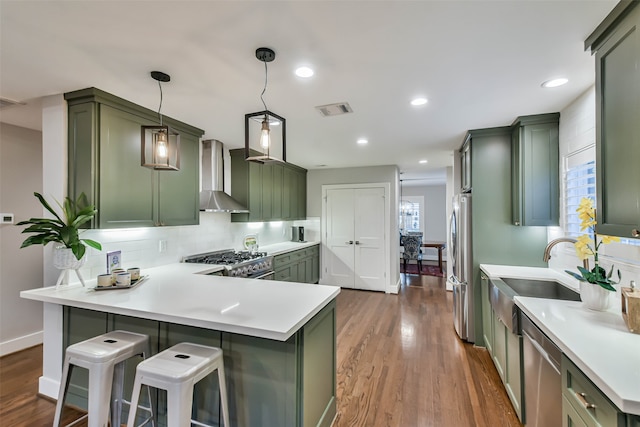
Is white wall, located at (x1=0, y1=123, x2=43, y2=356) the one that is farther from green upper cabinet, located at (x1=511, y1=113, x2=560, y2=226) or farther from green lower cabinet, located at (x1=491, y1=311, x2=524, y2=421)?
green upper cabinet, located at (x1=511, y1=113, x2=560, y2=226)

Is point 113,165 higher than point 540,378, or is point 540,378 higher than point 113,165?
point 113,165

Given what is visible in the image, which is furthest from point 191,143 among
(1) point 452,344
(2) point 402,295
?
(2) point 402,295

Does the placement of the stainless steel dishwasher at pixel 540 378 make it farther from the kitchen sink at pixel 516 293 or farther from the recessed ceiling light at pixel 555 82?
the recessed ceiling light at pixel 555 82

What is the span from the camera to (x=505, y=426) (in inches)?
77.0

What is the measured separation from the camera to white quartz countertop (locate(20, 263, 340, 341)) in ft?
4.77

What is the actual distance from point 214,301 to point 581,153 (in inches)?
119

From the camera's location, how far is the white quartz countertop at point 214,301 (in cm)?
145

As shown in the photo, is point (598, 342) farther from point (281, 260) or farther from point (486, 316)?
point (281, 260)

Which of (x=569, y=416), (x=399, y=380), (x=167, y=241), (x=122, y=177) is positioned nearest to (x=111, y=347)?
(x=122, y=177)

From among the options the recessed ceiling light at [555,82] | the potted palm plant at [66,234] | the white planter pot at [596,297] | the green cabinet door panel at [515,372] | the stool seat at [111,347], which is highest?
the recessed ceiling light at [555,82]

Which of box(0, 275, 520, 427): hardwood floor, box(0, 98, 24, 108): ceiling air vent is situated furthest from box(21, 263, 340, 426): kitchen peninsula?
box(0, 98, 24, 108): ceiling air vent

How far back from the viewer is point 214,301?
5.90 ft

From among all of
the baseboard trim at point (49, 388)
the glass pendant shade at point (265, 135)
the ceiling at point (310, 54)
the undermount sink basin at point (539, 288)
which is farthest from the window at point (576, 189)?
the baseboard trim at point (49, 388)

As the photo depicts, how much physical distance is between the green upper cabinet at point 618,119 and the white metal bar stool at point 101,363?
8.69 ft
